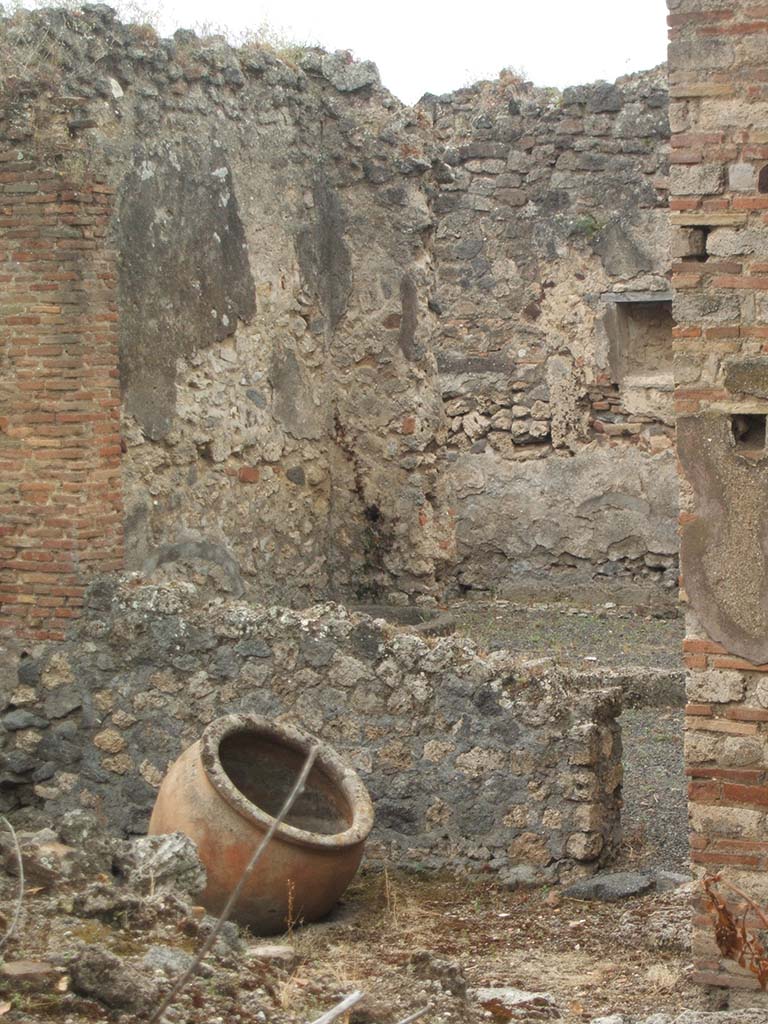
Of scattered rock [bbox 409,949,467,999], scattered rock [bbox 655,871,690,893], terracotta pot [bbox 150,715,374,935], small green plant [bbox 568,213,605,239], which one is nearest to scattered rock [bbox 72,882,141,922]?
scattered rock [bbox 409,949,467,999]

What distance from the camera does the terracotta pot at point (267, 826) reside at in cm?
624

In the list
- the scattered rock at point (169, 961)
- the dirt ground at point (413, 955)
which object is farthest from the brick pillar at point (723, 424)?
the scattered rock at point (169, 961)

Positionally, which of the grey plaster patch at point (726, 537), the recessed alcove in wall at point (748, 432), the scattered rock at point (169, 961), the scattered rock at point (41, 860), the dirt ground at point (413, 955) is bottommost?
the dirt ground at point (413, 955)

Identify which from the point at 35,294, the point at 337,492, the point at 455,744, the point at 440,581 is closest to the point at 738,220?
the point at 455,744

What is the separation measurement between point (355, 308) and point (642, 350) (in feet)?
9.08

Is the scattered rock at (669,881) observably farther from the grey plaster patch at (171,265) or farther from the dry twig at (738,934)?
→ the grey plaster patch at (171,265)

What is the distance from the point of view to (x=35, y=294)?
314 inches

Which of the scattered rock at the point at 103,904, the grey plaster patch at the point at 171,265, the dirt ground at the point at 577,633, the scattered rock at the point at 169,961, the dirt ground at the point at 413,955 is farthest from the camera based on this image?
the dirt ground at the point at 577,633

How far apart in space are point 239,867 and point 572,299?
24.2 feet

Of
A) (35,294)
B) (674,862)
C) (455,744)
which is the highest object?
(35,294)

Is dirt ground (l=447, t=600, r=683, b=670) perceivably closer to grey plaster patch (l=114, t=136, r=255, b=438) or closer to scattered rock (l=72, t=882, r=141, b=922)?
grey plaster patch (l=114, t=136, r=255, b=438)

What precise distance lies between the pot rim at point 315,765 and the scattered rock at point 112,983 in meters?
2.11

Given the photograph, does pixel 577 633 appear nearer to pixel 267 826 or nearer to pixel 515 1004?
pixel 267 826

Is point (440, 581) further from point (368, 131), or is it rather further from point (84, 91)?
point (84, 91)
